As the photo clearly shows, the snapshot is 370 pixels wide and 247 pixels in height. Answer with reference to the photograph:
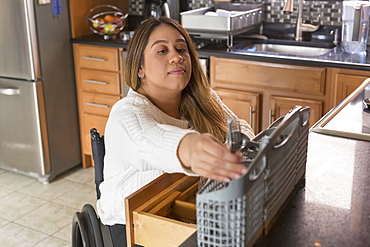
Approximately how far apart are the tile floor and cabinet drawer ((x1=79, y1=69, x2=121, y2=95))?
0.61m

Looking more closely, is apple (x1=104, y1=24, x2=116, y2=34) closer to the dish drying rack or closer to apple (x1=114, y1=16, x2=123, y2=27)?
apple (x1=114, y1=16, x2=123, y2=27)

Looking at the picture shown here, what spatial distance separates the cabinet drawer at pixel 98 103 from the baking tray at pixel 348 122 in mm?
1988

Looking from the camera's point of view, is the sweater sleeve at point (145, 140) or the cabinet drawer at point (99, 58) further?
the cabinet drawer at point (99, 58)

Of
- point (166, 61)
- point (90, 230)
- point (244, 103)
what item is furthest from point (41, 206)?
point (166, 61)

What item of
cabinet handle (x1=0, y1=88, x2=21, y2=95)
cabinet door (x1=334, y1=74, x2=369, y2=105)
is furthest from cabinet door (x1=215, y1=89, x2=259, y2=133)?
cabinet handle (x1=0, y1=88, x2=21, y2=95)

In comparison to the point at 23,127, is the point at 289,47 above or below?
above

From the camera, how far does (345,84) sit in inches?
112

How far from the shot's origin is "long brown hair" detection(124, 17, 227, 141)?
1.66 meters

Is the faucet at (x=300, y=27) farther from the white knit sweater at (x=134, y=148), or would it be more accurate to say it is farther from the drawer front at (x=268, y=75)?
the white knit sweater at (x=134, y=148)

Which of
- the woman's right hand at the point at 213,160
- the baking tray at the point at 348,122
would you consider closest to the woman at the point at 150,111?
the woman's right hand at the point at 213,160

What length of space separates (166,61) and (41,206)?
1932mm

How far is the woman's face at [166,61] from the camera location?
162 centimetres

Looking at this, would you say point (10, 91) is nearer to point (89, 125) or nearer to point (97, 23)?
point (89, 125)

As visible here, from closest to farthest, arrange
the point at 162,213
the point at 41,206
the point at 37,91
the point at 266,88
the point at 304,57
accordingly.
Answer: the point at 162,213, the point at 304,57, the point at 266,88, the point at 41,206, the point at 37,91
